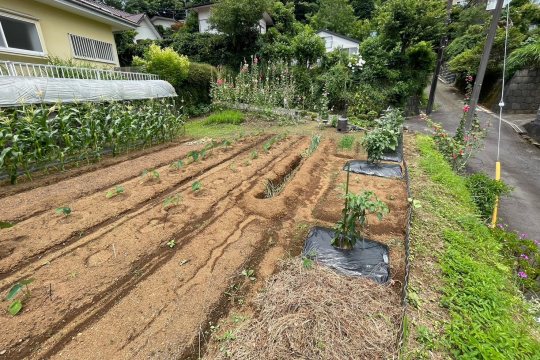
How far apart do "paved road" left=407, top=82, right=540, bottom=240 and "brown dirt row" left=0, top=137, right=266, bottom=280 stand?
19.0 ft

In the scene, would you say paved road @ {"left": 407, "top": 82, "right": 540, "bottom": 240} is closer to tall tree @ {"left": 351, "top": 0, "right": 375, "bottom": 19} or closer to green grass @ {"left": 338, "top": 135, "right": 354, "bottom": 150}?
green grass @ {"left": 338, "top": 135, "right": 354, "bottom": 150}

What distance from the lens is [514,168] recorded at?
6.41 m

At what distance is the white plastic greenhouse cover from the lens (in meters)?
4.12

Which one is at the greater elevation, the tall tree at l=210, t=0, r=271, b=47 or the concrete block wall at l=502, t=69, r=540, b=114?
the tall tree at l=210, t=0, r=271, b=47

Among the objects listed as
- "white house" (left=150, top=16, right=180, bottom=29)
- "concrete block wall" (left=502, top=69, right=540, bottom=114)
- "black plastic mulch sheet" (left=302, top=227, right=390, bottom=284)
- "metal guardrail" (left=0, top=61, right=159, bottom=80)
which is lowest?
"black plastic mulch sheet" (left=302, top=227, right=390, bottom=284)

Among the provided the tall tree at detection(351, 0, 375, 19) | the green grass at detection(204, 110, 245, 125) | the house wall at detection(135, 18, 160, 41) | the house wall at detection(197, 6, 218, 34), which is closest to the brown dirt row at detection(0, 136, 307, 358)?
the green grass at detection(204, 110, 245, 125)

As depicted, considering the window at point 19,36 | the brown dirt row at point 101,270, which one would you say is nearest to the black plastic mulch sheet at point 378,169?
the brown dirt row at point 101,270

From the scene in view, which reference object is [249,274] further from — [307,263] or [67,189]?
[67,189]

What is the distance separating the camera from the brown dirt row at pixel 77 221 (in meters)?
2.31

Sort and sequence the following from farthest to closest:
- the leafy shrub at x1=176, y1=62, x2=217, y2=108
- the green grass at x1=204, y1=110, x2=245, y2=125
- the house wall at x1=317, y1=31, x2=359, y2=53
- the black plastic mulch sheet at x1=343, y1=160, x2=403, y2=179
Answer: the house wall at x1=317, y1=31, x2=359, y2=53 < the leafy shrub at x1=176, y1=62, x2=217, y2=108 < the green grass at x1=204, y1=110, x2=245, y2=125 < the black plastic mulch sheet at x1=343, y1=160, x2=403, y2=179

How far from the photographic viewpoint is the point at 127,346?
155 centimetres

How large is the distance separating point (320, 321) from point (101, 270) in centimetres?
185

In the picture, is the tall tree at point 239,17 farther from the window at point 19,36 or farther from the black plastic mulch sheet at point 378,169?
the black plastic mulch sheet at point 378,169

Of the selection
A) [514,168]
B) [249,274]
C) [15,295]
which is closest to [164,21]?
[514,168]
